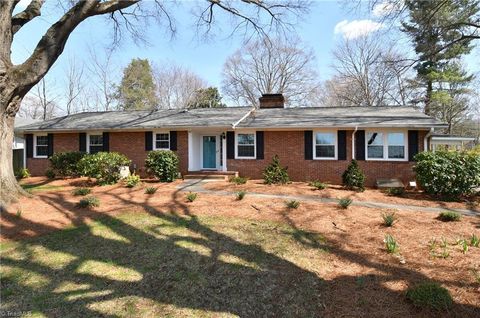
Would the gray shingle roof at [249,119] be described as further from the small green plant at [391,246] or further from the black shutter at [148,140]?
the small green plant at [391,246]

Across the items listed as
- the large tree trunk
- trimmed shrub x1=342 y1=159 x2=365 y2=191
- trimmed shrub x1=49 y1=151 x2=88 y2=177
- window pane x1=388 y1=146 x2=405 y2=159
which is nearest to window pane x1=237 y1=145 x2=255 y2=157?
trimmed shrub x1=342 y1=159 x2=365 y2=191

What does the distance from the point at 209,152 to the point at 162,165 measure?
11.4ft

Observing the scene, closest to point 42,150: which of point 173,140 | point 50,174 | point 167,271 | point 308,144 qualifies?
point 50,174

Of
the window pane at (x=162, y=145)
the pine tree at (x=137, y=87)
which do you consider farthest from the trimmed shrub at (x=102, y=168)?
the pine tree at (x=137, y=87)

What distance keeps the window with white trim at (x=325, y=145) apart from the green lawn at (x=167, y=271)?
762cm

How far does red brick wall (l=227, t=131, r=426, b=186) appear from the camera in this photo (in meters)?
12.9

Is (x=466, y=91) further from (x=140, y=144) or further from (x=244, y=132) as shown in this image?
(x=140, y=144)

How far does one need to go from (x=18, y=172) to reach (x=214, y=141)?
1092 cm

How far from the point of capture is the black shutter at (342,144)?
44.2 feet

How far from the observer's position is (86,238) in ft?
20.7

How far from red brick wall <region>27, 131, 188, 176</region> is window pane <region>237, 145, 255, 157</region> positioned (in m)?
2.79

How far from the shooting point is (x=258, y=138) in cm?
1458

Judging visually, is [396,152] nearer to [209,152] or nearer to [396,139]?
[396,139]

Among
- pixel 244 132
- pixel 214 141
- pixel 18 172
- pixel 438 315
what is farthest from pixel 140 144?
pixel 438 315
